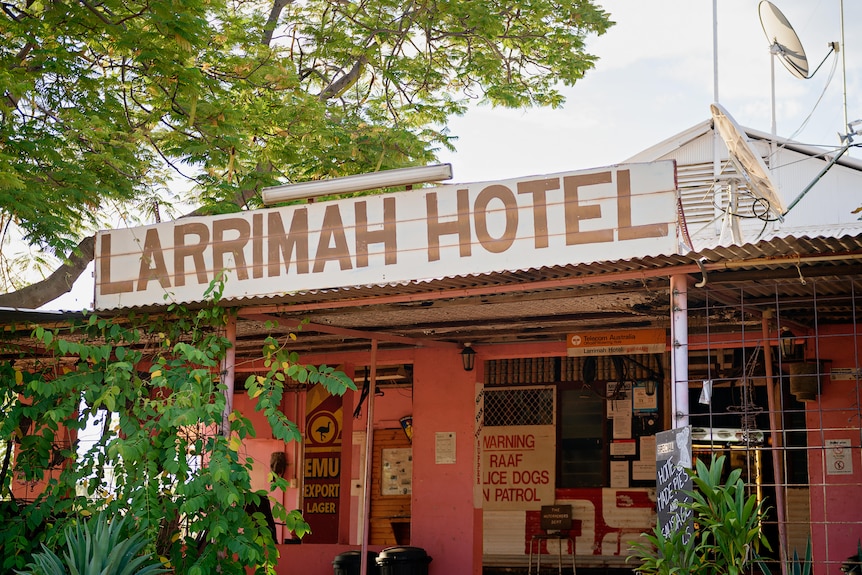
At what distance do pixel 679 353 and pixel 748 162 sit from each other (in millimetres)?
2529

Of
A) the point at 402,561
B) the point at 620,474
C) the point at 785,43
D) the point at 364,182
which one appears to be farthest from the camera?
the point at 620,474

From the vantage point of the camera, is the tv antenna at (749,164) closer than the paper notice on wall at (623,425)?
Yes

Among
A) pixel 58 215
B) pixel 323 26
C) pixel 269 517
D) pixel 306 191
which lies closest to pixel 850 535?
pixel 306 191

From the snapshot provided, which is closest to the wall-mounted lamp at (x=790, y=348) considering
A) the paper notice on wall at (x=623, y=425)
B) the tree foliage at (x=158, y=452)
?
the paper notice on wall at (x=623, y=425)

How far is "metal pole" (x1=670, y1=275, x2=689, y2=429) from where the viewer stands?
265 inches

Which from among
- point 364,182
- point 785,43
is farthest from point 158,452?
point 785,43

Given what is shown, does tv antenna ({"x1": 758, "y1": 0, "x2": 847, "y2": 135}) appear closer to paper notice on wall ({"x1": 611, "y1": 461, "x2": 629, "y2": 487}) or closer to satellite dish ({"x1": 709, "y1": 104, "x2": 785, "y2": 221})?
satellite dish ({"x1": 709, "y1": 104, "x2": 785, "y2": 221})

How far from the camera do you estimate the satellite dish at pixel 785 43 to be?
34.2ft

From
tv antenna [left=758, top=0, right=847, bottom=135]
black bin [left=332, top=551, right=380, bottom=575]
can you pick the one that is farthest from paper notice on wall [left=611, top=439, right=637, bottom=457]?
tv antenna [left=758, top=0, right=847, bottom=135]

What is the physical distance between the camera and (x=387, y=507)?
14.4m

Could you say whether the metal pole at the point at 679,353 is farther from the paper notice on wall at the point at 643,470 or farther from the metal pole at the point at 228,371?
the paper notice on wall at the point at 643,470

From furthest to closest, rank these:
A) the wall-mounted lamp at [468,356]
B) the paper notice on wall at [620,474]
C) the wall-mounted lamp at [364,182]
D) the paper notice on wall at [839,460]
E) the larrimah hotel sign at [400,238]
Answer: the paper notice on wall at [620,474], the wall-mounted lamp at [468,356], the paper notice on wall at [839,460], the wall-mounted lamp at [364,182], the larrimah hotel sign at [400,238]

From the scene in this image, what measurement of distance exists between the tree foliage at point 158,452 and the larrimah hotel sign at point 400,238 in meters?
0.37

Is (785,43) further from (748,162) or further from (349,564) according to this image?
(349,564)
